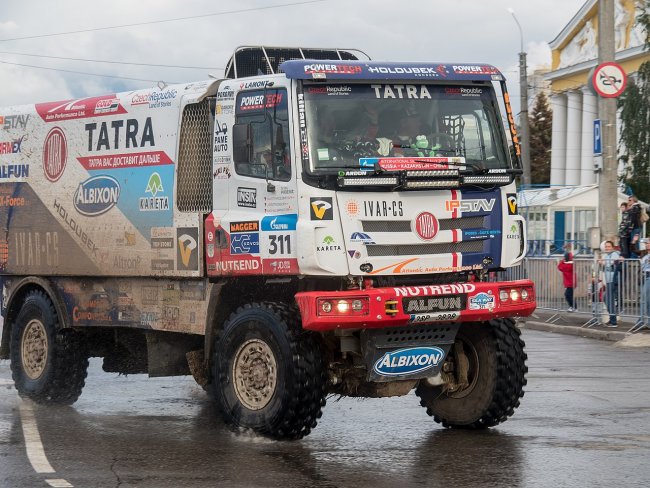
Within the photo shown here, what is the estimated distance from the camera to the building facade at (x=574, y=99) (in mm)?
70312

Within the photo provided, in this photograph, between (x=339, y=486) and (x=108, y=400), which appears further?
(x=108, y=400)

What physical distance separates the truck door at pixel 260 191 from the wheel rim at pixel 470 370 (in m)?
1.85

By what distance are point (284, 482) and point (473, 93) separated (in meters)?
3.89

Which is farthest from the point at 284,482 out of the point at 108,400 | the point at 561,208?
the point at 561,208

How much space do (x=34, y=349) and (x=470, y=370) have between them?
15.5 feet

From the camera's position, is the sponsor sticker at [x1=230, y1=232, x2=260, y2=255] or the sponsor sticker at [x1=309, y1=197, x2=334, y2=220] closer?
the sponsor sticker at [x1=309, y1=197, x2=334, y2=220]

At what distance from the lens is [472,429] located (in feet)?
36.3

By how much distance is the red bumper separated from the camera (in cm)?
977

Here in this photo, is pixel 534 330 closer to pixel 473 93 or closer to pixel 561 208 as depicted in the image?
pixel 473 93

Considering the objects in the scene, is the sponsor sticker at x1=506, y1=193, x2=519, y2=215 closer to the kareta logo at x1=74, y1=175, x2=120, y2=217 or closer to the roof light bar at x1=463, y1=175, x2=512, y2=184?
the roof light bar at x1=463, y1=175, x2=512, y2=184

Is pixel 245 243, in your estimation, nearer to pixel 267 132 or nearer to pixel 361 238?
pixel 267 132

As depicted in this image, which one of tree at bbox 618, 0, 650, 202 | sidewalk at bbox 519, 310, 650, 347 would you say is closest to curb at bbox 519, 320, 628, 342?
sidewalk at bbox 519, 310, 650, 347

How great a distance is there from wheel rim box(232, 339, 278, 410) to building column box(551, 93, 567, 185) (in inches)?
2575

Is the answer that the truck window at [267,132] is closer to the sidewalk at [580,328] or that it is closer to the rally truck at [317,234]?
the rally truck at [317,234]
